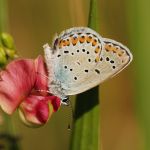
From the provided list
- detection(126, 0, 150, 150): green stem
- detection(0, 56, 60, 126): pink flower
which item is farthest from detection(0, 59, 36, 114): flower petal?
detection(126, 0, 150, 150): green stem

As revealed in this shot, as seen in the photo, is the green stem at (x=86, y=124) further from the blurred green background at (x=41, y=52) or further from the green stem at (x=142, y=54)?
the blurred green background at (x=41, y=52)

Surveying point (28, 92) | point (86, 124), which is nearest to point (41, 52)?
point (28, 92)

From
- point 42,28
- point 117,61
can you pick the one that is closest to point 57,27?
point 42,28

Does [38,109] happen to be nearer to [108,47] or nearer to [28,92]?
[28,92]

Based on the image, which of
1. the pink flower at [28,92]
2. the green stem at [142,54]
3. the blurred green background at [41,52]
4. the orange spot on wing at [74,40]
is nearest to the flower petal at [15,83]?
the pink flower at [28,92]

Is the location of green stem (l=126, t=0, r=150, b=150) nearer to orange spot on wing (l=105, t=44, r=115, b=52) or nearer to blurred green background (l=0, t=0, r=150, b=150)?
orange spot on wing (l=105, t=44, r=115, b=52)

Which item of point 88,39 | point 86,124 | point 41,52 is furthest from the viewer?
point 41,52
